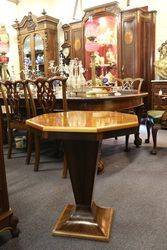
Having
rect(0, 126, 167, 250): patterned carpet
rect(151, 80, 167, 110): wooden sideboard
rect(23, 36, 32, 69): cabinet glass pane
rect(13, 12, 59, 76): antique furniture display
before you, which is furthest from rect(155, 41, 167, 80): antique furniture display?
rect(23, 36, 32, 69): cabinet glass pane

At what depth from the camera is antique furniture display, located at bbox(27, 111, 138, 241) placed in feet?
4.02

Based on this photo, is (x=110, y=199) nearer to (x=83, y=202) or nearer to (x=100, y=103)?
(x=83, y=202)

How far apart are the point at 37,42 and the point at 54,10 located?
3.26 feet

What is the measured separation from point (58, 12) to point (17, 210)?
5885mm

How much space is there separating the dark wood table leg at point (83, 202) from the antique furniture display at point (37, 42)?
4.92m

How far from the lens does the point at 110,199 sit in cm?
196

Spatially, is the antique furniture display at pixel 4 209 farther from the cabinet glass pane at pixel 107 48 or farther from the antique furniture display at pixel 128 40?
the cabinet glass pane at pixel 107 48

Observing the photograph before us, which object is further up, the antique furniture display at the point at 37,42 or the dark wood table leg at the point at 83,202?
the antique furniture display at the point at 37,42

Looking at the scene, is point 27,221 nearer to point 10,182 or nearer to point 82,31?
point 10,182

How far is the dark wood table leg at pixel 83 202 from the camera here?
146 centimetres

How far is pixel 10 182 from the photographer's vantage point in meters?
2.36

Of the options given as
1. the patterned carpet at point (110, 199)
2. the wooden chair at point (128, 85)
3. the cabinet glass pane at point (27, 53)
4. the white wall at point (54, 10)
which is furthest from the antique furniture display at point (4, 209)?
the cabinet glass pane at point (27, 53)

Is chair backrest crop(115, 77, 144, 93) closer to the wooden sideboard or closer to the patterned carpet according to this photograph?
the wooden sideboard

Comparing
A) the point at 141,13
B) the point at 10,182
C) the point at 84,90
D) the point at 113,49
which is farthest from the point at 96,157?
the point at 113,49
